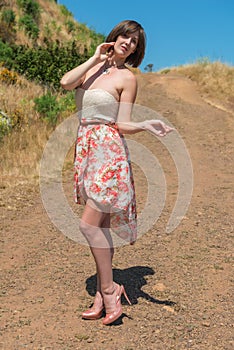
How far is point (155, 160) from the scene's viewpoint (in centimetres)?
884

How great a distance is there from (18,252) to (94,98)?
2158mm

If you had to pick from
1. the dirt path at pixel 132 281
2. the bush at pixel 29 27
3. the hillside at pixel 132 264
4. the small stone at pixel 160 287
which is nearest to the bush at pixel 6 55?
the bush at pixel 29 27

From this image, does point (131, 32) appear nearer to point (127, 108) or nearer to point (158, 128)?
point (127, 108)

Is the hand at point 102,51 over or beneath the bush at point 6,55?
beneath

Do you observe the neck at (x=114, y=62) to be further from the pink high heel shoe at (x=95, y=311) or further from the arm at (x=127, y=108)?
the pink high heel shoe at (x=95, y=311)

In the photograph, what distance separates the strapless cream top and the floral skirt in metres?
0.05

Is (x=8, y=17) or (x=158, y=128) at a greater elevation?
(x=8, y=17)

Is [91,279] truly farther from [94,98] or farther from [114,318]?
[94,98]

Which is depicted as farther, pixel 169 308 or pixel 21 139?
pixel 21 139

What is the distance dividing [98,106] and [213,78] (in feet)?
41.5

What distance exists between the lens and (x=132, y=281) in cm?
392

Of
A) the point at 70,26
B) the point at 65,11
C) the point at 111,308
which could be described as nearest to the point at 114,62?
the point at 111,308

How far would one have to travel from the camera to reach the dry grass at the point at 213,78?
14172 millimetres

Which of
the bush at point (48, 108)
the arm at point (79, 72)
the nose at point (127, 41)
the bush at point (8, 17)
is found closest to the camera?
the arm at point (79, 72)
